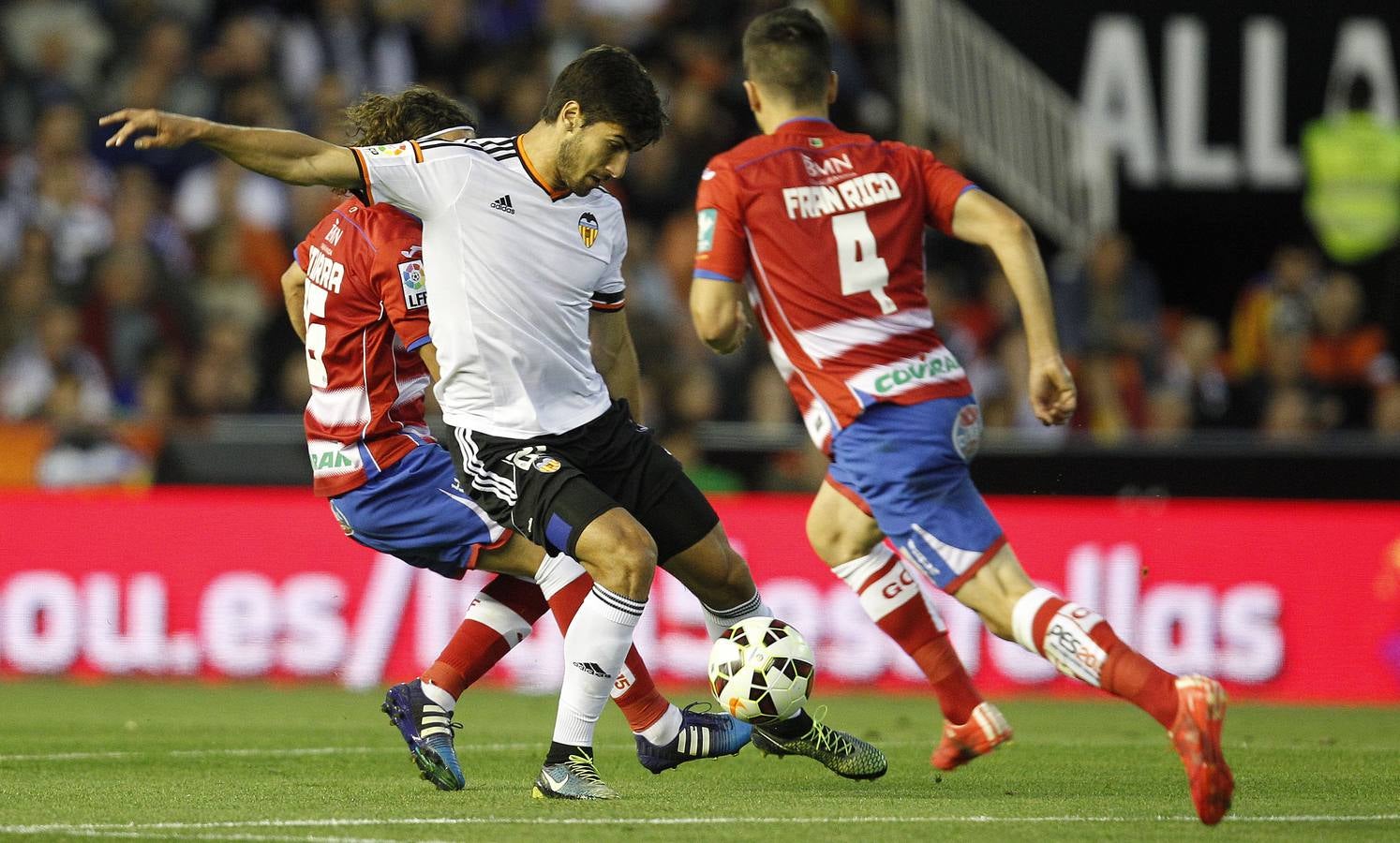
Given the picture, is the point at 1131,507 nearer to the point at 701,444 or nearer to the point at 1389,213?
the point at 701,444

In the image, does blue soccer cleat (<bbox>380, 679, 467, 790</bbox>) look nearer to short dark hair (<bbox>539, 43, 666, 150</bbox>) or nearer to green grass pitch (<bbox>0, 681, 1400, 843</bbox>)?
green grass pitch (<bbox>0, 681, 1400, 843</bbox>)

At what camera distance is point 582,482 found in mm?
6141

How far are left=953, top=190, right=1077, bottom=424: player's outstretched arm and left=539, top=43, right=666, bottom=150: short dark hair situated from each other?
1.01m

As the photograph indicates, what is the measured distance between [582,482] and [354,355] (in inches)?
45.3

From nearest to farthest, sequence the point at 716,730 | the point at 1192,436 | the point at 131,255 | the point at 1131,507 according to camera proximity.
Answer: the point at 716,730, the point at 1131,507, the point at 1192,436, the point at 131,255

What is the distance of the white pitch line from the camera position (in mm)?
5570

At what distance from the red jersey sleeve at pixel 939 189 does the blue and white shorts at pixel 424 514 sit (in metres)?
1.83

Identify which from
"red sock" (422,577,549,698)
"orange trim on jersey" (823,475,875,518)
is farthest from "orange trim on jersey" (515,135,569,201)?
"red sock" (422,577,549,698)

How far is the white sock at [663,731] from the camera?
261 inches

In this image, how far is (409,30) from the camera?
52.7 ft

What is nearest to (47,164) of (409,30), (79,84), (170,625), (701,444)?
(79,84)

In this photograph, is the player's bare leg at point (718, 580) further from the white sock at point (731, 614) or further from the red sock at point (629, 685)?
the red sock at point (629, 685)

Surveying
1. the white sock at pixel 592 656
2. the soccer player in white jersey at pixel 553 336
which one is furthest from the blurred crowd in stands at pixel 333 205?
the white sock at pixel 592 656

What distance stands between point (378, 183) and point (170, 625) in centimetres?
675
